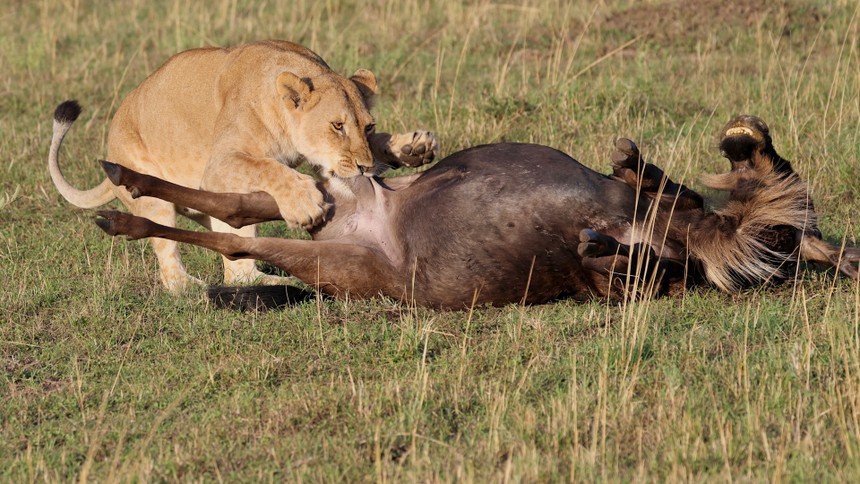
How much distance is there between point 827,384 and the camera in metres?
3.60

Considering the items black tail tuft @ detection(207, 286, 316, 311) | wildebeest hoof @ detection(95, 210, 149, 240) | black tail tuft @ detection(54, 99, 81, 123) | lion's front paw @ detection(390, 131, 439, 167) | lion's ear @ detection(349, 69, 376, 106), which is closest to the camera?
wildebeest hoof @ detection(95, 210, 149, 240)

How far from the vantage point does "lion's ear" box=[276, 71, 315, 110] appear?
496 cm

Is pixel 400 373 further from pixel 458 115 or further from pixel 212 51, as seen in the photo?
pixel 458 115

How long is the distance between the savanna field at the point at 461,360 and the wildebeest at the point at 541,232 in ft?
0.37

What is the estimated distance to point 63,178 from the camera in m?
6.09

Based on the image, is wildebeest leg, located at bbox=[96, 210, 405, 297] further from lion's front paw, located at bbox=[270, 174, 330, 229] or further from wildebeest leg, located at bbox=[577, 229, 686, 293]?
wildebeest leg, located at bbox=[577, 229, 686, 293]

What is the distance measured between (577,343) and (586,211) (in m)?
0.61

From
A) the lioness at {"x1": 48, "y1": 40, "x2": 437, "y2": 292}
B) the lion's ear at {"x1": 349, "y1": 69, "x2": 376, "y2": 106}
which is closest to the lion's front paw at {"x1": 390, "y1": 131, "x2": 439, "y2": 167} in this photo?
the lioness at {"x1": 48, "y1": 40, "x2": 437, "y2": 292}

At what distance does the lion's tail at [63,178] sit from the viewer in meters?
5.87

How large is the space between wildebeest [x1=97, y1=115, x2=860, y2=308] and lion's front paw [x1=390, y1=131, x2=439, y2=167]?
351 millimetres

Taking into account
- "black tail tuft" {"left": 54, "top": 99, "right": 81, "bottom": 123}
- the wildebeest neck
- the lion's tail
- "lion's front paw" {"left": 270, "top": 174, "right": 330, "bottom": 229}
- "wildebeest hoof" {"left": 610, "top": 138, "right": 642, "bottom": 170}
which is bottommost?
the lion's tail

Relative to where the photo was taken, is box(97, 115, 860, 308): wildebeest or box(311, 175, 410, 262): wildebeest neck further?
box(311, 175, 410, 262): wildebeest neck

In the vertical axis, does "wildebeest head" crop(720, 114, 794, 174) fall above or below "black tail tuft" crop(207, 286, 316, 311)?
above

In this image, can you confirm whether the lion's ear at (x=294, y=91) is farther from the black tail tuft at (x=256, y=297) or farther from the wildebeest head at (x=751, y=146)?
the wildebeest head at (x=751, y=146)
